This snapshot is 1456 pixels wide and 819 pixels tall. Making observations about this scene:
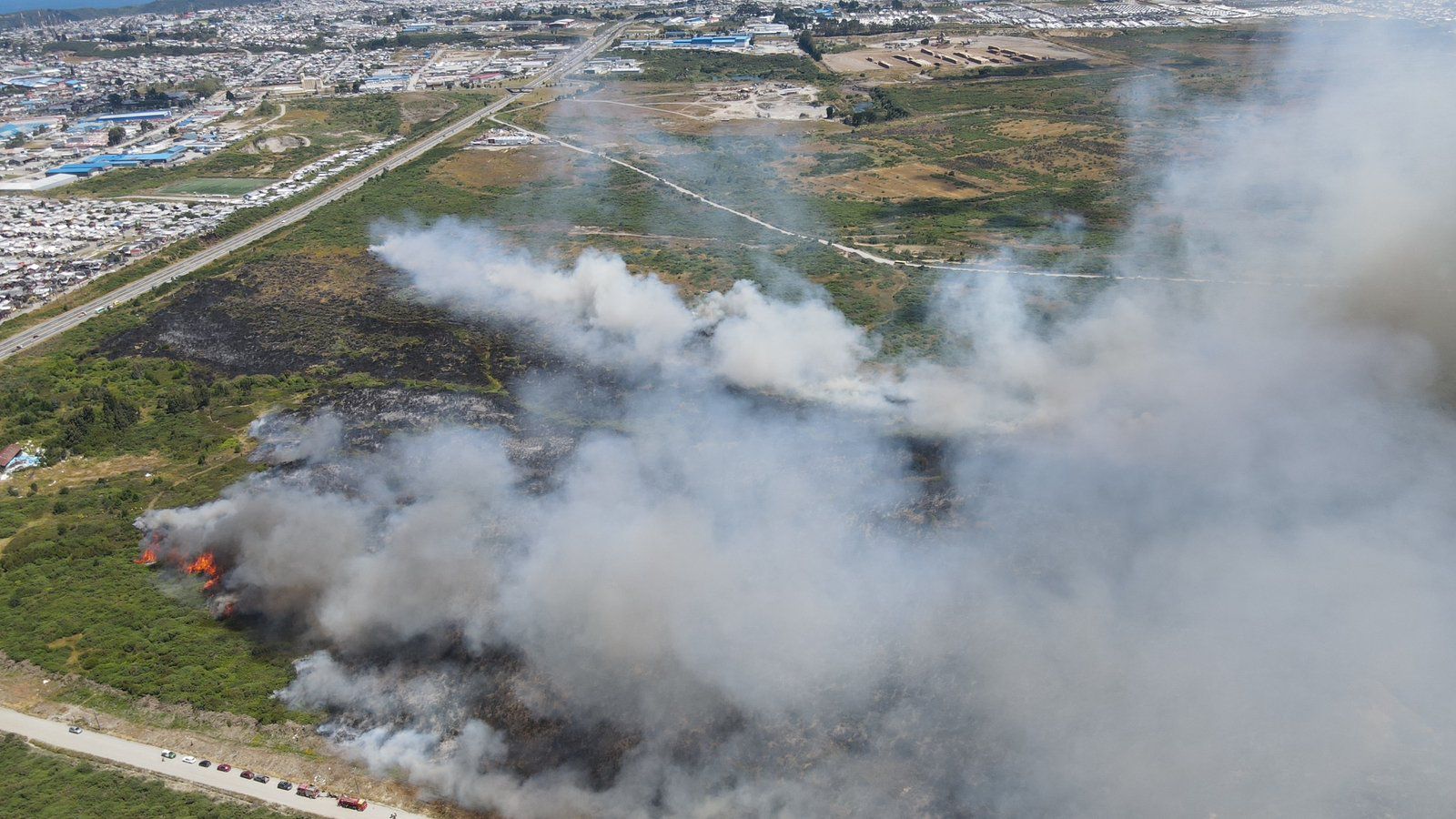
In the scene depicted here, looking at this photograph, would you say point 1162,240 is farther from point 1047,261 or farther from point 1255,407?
→ point 1255,407

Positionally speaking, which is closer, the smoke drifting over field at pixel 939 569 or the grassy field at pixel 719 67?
the smoke drifting over field at pixel 939 569

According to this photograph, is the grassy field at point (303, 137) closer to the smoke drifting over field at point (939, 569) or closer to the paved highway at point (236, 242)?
the paved highway at point (236, 242)

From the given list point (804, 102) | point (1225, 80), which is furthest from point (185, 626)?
point (1225, 80)

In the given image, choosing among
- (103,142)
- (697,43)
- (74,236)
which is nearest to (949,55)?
(697,43)

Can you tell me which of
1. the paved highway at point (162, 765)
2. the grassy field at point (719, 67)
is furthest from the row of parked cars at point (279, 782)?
the grassy field at point (719, 67)

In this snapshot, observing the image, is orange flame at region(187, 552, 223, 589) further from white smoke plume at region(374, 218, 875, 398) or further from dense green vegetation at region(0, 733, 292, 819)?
white smoke plume at region(374, 218, 875, 398)
